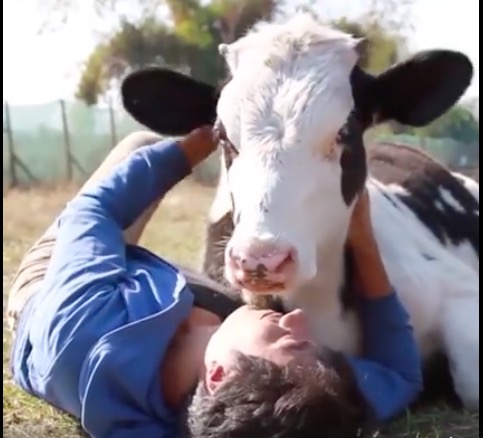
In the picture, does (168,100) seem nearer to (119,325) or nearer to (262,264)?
(119,325)

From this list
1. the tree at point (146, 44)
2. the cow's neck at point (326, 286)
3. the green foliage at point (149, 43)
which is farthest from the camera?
the tree at point (146, 44)

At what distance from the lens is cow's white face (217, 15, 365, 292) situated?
7.48 ft

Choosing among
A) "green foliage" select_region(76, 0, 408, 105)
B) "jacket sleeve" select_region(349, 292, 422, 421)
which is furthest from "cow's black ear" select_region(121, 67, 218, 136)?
"green foliage" select_region(76, 0, 408, 105)

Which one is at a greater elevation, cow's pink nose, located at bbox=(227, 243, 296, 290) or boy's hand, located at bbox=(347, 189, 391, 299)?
cow's pink nose, located at bbox=(227, 243, 296, 290)

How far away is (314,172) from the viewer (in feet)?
8.16

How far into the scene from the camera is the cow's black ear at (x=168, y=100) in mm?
2963

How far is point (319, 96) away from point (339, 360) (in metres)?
0.63

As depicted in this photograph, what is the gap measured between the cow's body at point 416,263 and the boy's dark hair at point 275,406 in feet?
2.05

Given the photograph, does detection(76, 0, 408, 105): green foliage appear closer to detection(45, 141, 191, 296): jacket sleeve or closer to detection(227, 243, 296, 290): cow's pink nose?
detection(45, 141, 191, 296): jacket sleeve

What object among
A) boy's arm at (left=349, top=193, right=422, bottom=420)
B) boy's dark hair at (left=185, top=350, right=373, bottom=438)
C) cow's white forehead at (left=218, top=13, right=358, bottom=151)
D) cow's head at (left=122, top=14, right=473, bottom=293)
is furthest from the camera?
boy's arm at (left=349, top=193, right=422, bottom=420)

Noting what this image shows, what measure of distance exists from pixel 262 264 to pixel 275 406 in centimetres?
31

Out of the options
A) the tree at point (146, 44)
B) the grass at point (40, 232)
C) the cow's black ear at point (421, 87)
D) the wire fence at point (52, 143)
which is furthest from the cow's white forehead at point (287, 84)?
the tree at point (146, 44)

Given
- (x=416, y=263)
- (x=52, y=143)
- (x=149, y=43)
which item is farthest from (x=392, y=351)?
(x=149, y=43)

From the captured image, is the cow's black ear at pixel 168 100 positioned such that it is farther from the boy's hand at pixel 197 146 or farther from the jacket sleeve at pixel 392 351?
the jacket sleeve at pixel 392 351
